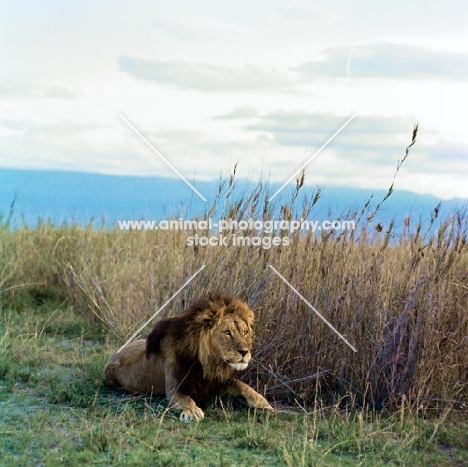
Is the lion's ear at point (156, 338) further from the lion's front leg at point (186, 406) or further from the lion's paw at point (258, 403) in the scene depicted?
→ the lion's paw at point (258, 403)

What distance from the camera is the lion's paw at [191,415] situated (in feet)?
16.1

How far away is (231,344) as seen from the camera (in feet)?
16.6

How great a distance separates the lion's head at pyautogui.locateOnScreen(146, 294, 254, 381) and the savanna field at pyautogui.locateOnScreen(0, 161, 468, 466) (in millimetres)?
319

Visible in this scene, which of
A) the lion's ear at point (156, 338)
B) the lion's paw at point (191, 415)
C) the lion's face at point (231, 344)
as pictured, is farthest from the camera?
the lion's ear at point (156, 338)

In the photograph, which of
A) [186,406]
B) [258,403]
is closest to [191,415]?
[186,406]

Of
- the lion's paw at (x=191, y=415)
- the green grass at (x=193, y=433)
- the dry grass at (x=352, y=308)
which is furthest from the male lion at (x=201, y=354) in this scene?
the dry grass at (x=352, y=308)

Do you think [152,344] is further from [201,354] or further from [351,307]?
[351,307]

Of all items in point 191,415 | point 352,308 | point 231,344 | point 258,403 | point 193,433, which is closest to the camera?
point 193,433

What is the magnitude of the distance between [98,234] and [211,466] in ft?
24.0

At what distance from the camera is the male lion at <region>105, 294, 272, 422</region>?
506cm

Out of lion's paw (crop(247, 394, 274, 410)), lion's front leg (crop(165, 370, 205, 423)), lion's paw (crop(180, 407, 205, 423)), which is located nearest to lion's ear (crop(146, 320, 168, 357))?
lion's front leg (crop(165, 370, 205, 423))

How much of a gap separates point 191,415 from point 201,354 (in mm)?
420

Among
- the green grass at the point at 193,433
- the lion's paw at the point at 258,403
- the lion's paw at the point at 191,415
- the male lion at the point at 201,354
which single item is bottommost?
the green grass at the point at 193,433

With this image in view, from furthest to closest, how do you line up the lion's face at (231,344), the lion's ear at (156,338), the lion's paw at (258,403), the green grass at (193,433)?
the lion's ear at (156,338) → the lion's paw at (258,403) → the lion's face at (231,344) → the green grass at (193,433)
